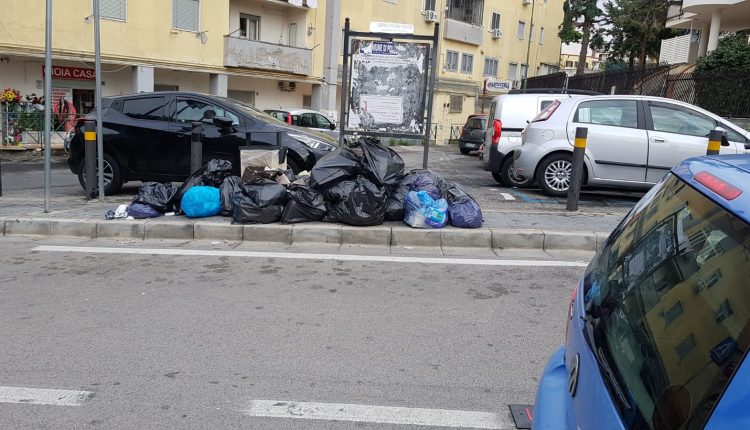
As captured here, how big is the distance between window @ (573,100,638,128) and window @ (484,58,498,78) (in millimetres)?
33374

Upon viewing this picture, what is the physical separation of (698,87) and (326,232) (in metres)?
13.2

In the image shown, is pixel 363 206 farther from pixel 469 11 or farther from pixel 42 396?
pixel 469 11

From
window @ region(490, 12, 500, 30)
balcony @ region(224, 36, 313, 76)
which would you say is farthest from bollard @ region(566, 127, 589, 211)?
window @ region(490, 12, 500, 30)

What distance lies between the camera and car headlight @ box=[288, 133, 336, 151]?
29.8 ft

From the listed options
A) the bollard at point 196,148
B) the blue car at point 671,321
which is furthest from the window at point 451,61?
the blue car at point 671,321

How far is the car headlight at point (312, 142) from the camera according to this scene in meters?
9.08

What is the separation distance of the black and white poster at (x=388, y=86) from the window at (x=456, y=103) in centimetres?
3033

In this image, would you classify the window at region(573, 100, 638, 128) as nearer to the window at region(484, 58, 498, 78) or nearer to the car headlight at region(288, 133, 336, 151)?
the car headlight at region(288, 133, 336, 151)

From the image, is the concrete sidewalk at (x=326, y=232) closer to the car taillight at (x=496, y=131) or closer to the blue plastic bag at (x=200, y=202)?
the blue plastic bag at (x=200, y=202)

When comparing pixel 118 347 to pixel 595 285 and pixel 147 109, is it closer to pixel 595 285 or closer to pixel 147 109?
pixel 595 285

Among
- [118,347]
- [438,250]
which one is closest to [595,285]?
[118,347]

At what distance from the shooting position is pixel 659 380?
145cm

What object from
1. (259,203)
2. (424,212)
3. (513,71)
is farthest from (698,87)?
(513,71)

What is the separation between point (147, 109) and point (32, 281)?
4.46m
